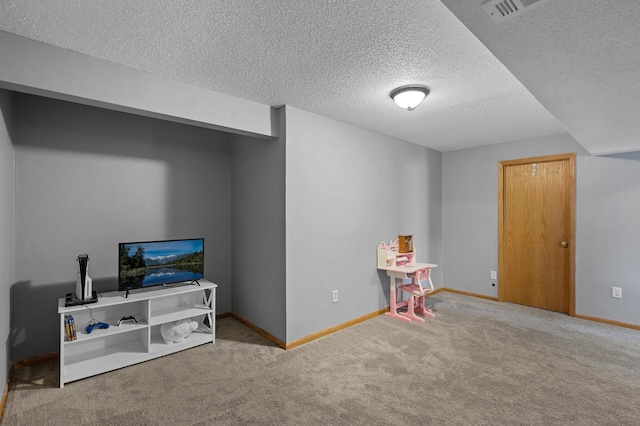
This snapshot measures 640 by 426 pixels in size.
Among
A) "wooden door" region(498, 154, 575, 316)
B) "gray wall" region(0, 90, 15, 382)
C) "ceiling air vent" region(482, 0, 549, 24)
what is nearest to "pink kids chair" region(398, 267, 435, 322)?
"wooden door" region(498, 154, 575, 316)

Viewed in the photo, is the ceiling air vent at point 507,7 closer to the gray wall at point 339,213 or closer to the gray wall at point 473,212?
the gray wall at point 339,213

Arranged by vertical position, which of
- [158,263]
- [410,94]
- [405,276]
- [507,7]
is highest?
[410,94]

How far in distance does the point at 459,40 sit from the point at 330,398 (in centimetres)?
251

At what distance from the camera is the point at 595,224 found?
3740 mm

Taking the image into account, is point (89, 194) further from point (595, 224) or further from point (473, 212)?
point (595, 224)

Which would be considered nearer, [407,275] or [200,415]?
[200,415]

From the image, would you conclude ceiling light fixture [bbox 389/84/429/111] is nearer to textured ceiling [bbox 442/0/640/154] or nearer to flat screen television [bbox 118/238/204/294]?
textured ceiling [bbox 442/0/640/154]

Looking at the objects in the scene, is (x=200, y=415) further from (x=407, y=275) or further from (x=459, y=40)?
(x=459, y=40)

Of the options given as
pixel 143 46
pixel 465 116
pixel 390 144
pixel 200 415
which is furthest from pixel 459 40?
pixel 200 415

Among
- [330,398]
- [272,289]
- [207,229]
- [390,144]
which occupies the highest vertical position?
[390,144]

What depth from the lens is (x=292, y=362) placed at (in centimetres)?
270

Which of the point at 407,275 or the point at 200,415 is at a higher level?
the point at 407,275

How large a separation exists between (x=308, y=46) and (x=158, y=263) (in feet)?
7.70

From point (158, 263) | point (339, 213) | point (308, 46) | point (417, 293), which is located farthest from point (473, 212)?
point (158, 263)
